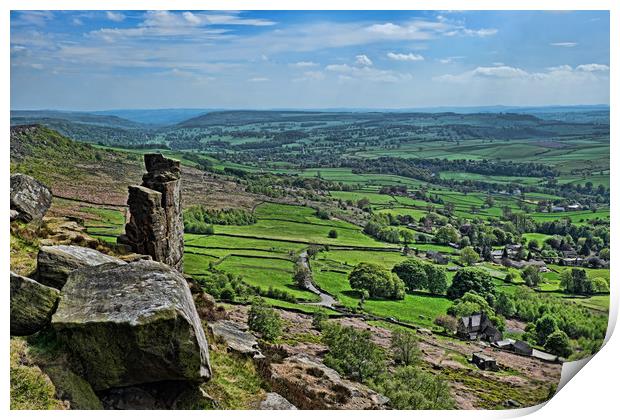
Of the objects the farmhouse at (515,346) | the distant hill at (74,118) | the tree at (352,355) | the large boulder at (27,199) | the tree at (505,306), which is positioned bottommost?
the farmhouse at (515,346)

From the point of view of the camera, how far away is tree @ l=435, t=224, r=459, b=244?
24.1m

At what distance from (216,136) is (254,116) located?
355cm

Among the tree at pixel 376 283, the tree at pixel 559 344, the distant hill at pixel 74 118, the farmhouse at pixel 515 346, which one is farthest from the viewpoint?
the tree at pixel 376 283

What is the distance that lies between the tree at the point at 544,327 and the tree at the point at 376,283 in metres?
4.12

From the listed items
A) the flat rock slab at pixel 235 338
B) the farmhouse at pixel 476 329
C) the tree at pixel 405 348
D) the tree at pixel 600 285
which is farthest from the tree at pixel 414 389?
the tree at pixel 600 285

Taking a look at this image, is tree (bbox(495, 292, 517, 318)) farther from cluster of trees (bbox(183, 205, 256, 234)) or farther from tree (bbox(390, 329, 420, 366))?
cluster of trees (bbox(183, 205, 256, 234))

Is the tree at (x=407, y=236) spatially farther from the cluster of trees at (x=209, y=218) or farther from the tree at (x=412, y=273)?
the cluster of trees at (x=209, y=218)

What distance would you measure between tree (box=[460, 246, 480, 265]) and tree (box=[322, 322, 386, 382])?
8.93 meters

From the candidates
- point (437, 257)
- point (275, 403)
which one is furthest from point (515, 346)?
point (275, 403)

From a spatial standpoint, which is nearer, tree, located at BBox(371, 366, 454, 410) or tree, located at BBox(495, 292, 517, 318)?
tree, located at BBox(371, 366, 454, 410)

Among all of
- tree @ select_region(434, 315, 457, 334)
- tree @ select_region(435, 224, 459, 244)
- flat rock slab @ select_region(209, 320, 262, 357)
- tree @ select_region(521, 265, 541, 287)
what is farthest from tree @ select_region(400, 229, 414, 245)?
flat rock slab @ select_region(209, 320, 262, 357)

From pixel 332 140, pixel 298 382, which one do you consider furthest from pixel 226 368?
pixel 332 140

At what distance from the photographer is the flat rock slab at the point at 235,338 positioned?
411 inches

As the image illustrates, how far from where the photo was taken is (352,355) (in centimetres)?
1295
